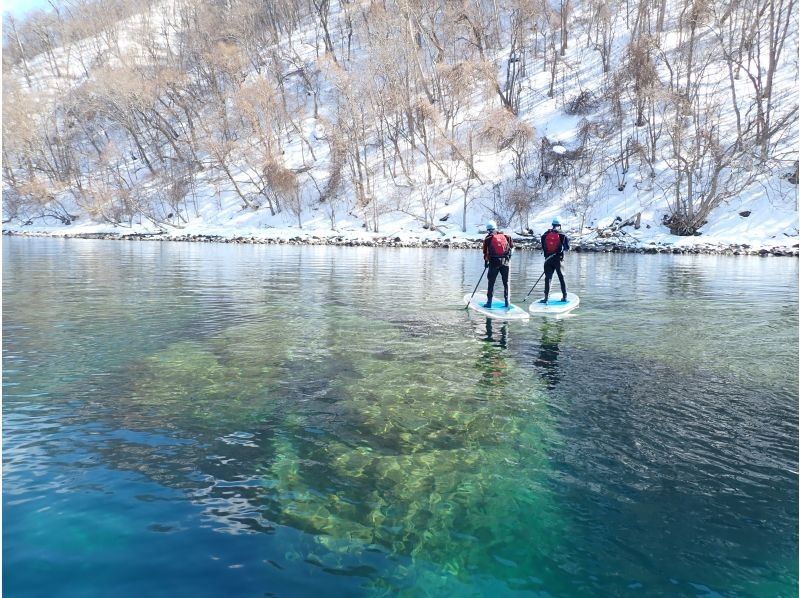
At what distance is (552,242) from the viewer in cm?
1439

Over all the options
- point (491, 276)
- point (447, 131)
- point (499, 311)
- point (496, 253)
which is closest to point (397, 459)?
point (499, 311)

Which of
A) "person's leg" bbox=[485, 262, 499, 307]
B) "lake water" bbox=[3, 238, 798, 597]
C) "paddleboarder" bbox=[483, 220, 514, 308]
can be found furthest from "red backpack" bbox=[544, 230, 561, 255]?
"lake water" bbox=[3, 238, 798, 597]

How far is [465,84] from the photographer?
5406 centimetres

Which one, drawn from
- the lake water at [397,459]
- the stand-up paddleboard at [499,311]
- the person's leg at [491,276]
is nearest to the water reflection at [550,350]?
the lake water at [397,459]

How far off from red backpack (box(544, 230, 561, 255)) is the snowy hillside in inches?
1173

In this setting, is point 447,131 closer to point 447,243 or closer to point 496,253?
point 447,243

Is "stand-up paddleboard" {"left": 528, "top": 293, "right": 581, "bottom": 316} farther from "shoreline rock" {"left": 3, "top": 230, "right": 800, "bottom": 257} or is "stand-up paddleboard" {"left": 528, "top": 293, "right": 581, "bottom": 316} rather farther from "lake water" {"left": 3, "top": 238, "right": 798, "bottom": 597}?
"shoreline rock" {"left": 3, "top": 230, "right": 800, "bottom": 257}

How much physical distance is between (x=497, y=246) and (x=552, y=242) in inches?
72.8

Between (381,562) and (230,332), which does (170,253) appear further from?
(381,562)

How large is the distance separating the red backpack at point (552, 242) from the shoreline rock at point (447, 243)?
2666cm

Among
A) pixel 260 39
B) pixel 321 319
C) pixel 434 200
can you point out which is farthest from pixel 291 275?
pixel 260 39

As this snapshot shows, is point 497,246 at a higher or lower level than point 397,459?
higher

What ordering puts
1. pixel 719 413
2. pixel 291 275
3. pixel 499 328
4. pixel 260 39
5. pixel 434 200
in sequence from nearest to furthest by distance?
1. pixel 719 413
2. pixel 499 328
3. pixel 291 275
4. pixel 434 200
5. pixel 260 39

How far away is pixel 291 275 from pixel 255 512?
62.6 ft
